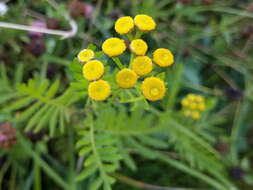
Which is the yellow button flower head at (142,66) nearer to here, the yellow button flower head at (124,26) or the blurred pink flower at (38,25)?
the yellow button flower head at (124,26)

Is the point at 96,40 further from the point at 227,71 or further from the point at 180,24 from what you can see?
the point at 227,71

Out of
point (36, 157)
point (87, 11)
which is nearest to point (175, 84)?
point (87, 11)

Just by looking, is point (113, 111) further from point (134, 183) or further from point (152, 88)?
point (152, 88)

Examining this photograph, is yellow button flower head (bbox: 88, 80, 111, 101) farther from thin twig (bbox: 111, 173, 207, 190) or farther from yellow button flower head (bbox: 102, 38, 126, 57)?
thin twig (bbox: 111, 173, 207, 190)

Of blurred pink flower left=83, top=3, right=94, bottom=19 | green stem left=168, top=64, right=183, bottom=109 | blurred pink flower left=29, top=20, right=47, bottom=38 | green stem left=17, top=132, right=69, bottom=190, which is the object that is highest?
blurred pink flower left=83, top=3, right=94, bottom=19

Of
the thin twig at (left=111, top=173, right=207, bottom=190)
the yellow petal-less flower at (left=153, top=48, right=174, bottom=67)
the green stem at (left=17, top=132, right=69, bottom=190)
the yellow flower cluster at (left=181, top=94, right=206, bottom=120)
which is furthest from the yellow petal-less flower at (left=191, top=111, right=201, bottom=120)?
the yellow petal-less flower at (left=153, top=48, right=174, bottom=67)

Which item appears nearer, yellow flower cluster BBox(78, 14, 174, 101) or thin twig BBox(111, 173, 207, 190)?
yellow flower cluster BBox(78, 14, 174, 101)

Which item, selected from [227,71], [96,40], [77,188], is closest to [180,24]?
[227,71]
